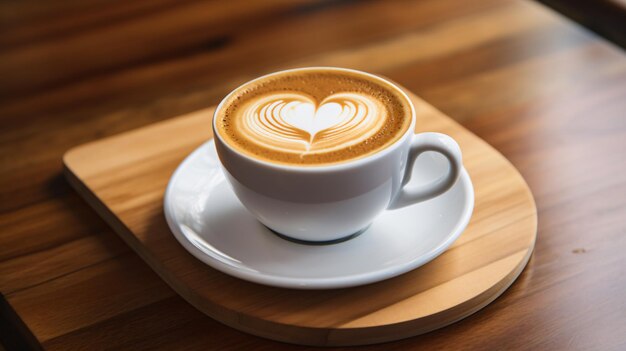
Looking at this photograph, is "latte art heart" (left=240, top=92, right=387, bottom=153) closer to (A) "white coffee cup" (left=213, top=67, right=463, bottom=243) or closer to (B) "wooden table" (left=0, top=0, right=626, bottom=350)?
(A) "white coffee cup" (left=213, top=67, right=463, bottom=243)

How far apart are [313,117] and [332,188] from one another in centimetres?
10

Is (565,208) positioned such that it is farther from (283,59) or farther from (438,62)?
(283,59)

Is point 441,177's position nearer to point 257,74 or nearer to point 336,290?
point 336,290

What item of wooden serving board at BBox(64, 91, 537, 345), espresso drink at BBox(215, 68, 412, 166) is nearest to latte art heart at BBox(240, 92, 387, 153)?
espresso drink at BBox(215, 68, 412, 166)

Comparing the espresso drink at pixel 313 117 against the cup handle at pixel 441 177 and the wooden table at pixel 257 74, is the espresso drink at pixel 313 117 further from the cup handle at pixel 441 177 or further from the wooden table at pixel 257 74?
the wooden table at pixel 257 74

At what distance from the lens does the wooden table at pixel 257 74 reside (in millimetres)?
690

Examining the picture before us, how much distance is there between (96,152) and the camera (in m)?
0.89

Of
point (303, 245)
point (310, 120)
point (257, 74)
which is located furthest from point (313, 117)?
point (257, 74)

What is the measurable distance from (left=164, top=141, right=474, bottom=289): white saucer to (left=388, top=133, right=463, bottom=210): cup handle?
0.03 meters

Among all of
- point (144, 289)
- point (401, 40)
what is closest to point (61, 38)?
point (401, 40)

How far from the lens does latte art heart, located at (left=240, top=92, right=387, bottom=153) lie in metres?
0.70

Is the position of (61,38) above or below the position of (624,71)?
above

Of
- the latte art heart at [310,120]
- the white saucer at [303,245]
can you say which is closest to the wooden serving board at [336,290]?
the white saucer at [303,245]

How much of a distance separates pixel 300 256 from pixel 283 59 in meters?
0.47
